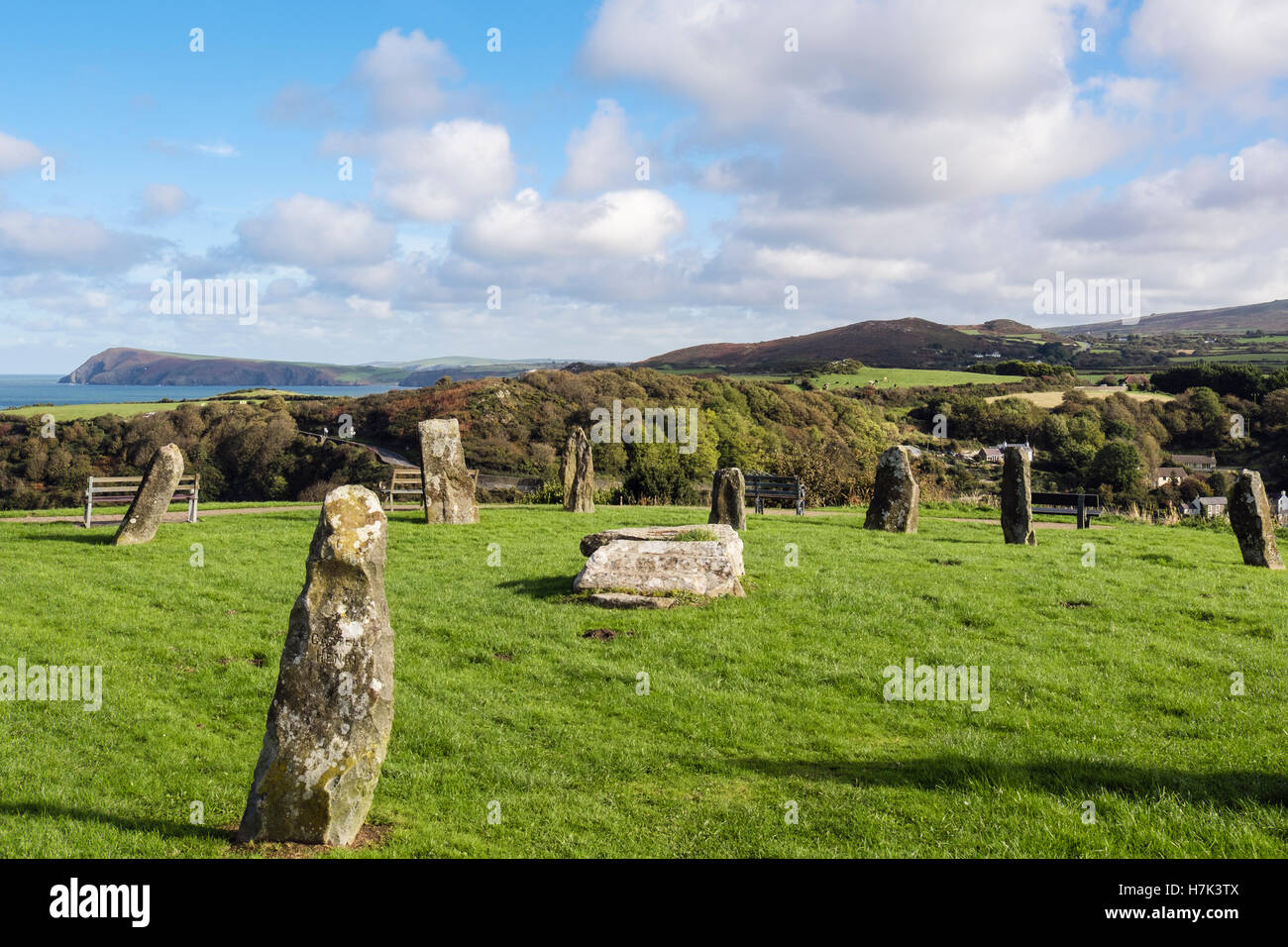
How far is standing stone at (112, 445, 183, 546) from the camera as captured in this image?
57.3 ft

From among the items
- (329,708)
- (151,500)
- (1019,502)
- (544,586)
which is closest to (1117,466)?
(1019,502)

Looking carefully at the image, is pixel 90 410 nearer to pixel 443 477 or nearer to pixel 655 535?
pixel 443 477

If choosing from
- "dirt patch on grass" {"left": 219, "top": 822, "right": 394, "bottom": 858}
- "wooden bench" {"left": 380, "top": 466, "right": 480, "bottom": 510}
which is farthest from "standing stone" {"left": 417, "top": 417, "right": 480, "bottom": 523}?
"dirt patch on grass" {"left": 219, "top": 822, "right": 394, "bottom": 858}

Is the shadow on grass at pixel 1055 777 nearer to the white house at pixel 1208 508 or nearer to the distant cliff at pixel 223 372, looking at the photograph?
the white house at pixel 1208 508

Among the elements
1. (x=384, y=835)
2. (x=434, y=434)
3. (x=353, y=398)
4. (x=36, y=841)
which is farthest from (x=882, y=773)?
(x=353, y=398)

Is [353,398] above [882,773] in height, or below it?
above

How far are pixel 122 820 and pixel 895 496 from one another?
61.3 ft

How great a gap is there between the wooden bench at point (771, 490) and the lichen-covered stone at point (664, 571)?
40.8 ft

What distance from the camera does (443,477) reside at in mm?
21812

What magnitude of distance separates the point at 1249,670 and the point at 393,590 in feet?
40.7

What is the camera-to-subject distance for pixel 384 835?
6.11 meters
